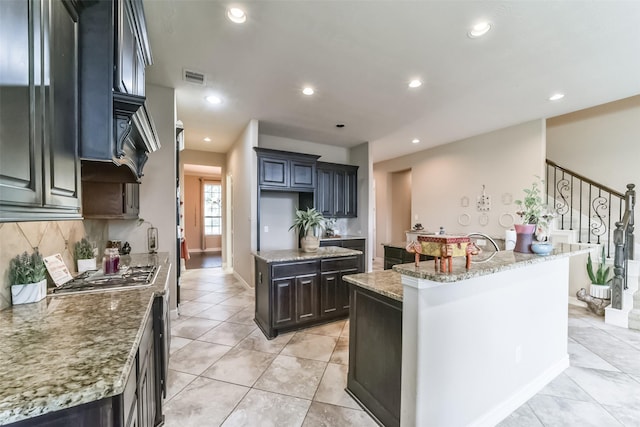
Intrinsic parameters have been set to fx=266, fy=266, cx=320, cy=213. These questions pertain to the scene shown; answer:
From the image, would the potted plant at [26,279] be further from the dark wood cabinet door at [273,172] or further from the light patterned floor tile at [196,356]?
the dark wood cabinet door at [273,172]

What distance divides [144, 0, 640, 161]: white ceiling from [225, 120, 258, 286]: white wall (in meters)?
0.51

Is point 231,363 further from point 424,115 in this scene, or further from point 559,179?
point 559,179

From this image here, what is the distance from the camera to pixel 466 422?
1.66 meters

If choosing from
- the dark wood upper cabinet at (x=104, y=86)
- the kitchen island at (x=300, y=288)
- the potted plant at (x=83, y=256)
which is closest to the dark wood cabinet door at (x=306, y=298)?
the kitchen island at (x=300, y=288)

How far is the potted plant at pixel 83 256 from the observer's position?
2110mm

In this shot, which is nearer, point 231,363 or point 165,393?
point 165,393

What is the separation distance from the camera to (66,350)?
3.03ft

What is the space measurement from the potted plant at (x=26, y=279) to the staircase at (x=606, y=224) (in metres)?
5.61

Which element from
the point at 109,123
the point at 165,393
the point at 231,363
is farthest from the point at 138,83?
the point at 231,363

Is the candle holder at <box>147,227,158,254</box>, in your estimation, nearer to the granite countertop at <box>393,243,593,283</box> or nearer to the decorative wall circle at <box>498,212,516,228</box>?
the granite countertop at <box>393,243,593,283</box>

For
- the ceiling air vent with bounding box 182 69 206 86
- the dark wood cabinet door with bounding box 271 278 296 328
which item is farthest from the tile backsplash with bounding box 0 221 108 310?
the ceiling air vent with bounding box 182 69 206 86

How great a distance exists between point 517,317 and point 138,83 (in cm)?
302

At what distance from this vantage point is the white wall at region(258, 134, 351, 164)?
5.27 meters

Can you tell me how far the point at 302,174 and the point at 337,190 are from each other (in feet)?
3.64
